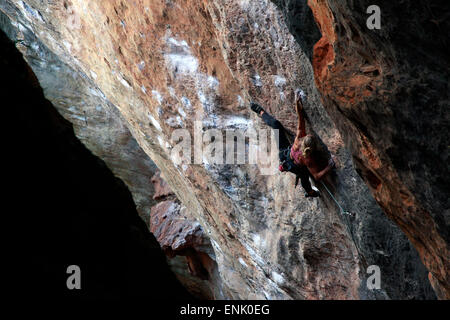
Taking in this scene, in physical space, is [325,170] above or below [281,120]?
below

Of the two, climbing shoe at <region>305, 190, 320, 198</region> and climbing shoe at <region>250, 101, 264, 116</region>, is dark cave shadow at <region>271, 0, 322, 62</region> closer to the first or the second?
climbing shoe at <region>250, 101, 264, 116</region>

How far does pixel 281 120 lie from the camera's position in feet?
15.3

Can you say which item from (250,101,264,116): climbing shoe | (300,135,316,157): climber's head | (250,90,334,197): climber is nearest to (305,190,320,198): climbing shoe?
(250,90,334,197): climber

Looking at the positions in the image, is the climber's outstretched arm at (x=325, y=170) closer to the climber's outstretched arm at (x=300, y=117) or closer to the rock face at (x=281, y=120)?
the rock face at (x=281, y=120)

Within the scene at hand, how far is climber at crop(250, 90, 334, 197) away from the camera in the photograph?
4176 mm

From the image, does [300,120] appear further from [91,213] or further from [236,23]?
[91,213]

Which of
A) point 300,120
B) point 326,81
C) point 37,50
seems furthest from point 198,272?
point 326,81

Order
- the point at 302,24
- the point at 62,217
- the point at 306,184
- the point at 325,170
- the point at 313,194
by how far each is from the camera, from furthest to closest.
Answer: the point at 62,217 → the point at 313,194 → the point at 306,184 → the point at 325,170 → the point at 302,24

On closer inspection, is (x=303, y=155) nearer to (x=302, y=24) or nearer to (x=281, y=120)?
(x=281, y=120)

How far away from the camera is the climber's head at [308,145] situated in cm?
414

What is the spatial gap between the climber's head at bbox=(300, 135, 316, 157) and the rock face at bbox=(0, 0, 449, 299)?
16 cm

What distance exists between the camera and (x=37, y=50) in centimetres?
1291

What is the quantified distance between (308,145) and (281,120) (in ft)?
2.05

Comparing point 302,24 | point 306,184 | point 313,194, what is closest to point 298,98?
point 302,24
